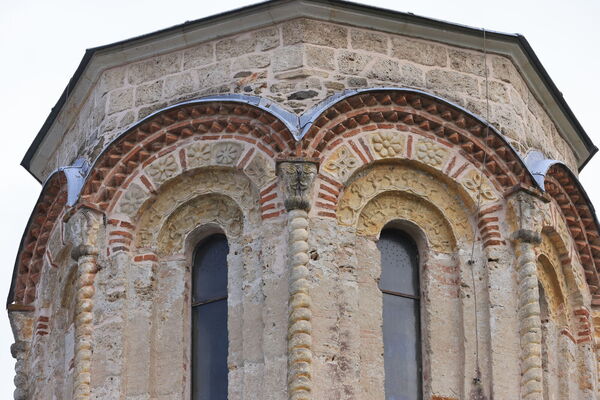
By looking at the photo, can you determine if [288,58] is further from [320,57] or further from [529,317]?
[529,317]

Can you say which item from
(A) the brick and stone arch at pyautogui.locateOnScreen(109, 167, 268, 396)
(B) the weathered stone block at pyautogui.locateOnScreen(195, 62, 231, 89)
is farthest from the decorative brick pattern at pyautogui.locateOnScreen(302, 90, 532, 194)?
(B) the weathered stone block at pyautogui.locateOnScreen(195, 62, 231, 89)

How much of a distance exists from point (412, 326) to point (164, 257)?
258 cm

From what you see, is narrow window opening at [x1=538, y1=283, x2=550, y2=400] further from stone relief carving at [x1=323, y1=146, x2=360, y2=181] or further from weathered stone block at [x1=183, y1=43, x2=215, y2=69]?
weathered stone block at [x1=183, y1=43, x2=215, y2=69]

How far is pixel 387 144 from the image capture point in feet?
71.9

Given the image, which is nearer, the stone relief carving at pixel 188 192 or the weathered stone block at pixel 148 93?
the stone relief carving at pixel 188 192

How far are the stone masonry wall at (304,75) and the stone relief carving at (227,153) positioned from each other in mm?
587

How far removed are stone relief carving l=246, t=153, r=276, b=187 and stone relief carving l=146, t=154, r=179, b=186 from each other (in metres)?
0.82

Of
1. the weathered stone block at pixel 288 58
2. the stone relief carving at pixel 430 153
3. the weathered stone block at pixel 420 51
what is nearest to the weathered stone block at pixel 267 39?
the weathered stone block at pixel 288 58

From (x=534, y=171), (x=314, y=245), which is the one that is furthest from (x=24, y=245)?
(x=534, y=171)

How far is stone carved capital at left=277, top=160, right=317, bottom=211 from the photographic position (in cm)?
2105

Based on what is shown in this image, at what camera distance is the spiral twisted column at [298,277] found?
66.1ft

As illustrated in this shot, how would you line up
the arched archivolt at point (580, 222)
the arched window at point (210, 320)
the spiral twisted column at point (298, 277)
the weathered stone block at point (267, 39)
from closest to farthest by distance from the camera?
the spiral twisted column at point (298, 277) → the arched window at point (210, 320) → the weathered stone block at point (267, 39) → the arched archivolt at point (580, 222)

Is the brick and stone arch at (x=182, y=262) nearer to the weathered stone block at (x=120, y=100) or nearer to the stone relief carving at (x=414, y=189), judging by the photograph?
the stone relief carving at (x=414, y=189)

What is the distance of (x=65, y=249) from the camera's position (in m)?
22.7
